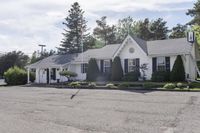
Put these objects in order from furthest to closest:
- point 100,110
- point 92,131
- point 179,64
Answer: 1. point 179,64
2. point 100,110
3. point 92,131

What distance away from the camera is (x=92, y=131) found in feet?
32.1

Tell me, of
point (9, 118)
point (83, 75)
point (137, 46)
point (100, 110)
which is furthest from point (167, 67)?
point (9, 118)

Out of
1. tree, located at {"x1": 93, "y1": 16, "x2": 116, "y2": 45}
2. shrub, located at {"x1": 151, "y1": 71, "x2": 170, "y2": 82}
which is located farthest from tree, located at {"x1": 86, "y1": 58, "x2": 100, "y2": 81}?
tree, located at {"x1": 93, "y1": 16, "x2": 116, "y2": 45}

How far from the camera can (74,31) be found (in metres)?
72.4

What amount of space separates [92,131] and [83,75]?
30.0m

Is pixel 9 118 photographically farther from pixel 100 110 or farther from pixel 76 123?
pixel 100 110

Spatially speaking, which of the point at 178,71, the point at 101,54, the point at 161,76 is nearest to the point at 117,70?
the point at 101,54

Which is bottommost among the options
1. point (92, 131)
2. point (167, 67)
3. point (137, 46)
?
point (92, 131)

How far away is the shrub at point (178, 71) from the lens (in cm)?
3084

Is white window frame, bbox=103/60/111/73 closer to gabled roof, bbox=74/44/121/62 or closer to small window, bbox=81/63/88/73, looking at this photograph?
gabled roof, bbox=74/44/121/62

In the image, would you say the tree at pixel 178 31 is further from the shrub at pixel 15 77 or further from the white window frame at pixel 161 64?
the shrub at pixel 15 77

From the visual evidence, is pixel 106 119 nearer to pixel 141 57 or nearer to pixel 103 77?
pixel 141 57

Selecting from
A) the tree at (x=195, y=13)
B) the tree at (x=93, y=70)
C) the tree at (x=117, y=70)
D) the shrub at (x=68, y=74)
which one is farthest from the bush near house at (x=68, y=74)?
the tree at (x=195, y=13)

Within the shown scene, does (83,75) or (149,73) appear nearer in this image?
(149,73)
